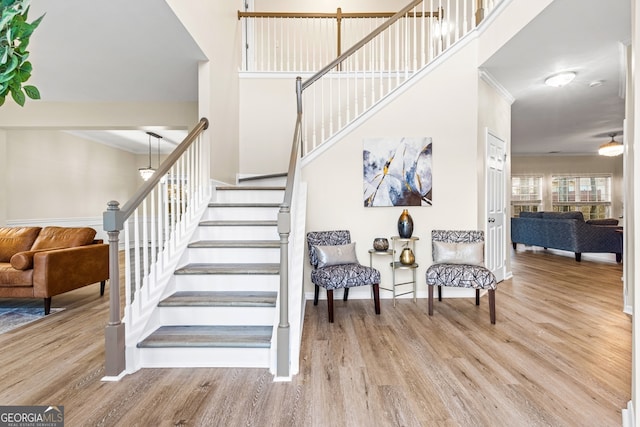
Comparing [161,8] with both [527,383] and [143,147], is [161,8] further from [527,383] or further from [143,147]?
[143,147]

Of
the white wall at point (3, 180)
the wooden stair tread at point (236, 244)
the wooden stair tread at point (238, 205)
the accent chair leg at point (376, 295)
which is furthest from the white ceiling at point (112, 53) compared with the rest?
the accent chair leg at point (376, 295)

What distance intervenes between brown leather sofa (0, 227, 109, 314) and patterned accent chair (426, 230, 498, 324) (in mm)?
3861

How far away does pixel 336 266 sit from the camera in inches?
126

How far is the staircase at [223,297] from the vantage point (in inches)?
85.7

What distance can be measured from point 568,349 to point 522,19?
9.83 feet

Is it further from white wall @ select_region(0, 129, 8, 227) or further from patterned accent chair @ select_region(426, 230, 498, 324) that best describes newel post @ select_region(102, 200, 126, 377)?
white wall @ select_region(0, 129, 8, 227)

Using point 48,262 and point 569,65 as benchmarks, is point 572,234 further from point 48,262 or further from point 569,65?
point 48,262

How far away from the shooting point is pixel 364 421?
1626 millimetres

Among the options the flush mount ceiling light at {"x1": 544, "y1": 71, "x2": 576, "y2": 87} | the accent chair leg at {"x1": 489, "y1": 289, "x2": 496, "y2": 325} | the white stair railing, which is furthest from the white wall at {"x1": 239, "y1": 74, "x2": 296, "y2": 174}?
the flush mount ceiling light at {"x1": 544, "y1": 71, "x2": 576, "y2": 87}

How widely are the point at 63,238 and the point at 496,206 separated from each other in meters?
5.65

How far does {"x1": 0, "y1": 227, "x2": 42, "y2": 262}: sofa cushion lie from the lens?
3783mm

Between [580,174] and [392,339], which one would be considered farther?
[580,174]

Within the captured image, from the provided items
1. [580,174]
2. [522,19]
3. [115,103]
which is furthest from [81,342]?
[580,174]

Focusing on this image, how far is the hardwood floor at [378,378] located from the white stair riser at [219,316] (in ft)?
1.22
